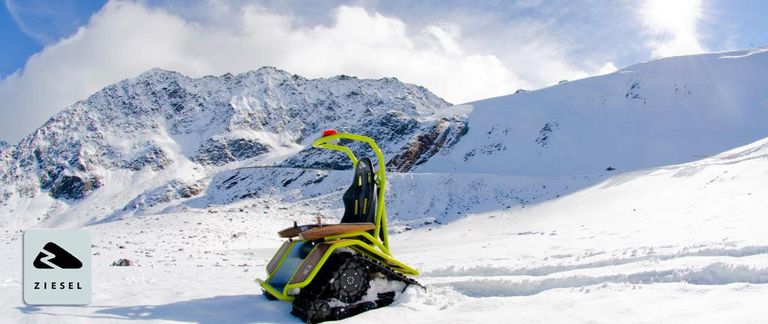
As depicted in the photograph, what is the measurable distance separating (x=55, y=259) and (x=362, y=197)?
415 centimetres

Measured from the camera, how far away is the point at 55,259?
19.6ft

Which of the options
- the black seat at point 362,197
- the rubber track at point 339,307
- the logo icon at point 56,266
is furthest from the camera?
the black seat at point 362,197

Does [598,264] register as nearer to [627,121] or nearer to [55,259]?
[55,259]

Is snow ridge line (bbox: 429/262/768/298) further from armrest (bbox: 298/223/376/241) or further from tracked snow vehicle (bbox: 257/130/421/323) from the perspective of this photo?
armrest (bbox: 298/223/376/241)

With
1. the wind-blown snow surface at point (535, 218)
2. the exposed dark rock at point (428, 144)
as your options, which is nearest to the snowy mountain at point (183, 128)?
the wind-blown snow surface at point (535, 218)

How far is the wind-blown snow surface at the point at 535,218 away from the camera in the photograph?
657cm

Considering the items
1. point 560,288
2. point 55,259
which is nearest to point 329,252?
point 55,259

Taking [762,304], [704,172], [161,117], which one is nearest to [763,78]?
[704,172]

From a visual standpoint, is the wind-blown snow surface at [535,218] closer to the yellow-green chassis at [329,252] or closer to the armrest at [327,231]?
the yellow-green chassis at [329,252]

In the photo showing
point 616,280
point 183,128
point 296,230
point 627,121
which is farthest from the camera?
point 183,128

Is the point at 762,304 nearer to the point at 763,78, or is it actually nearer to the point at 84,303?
the point at 84,303

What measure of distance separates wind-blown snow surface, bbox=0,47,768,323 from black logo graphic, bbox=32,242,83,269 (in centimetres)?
59

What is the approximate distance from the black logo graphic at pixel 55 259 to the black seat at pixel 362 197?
3.73 metres

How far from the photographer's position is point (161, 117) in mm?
141625
